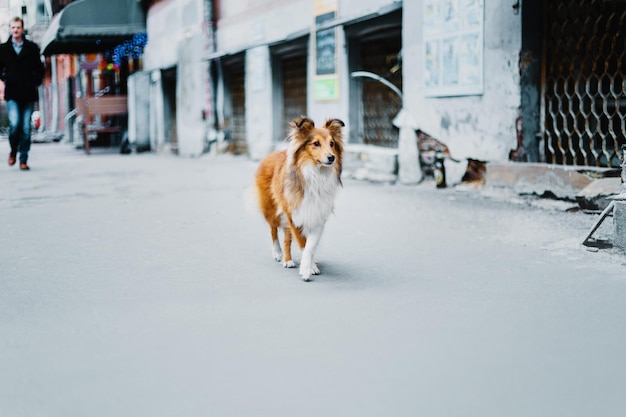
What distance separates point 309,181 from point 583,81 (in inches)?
190

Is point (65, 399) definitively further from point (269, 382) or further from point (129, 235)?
point (129, 235)

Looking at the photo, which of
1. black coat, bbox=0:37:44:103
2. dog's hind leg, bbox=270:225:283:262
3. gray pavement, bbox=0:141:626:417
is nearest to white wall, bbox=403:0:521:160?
gray pavement, bbox=0:141:626:417

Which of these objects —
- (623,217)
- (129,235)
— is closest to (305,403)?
(623,217)

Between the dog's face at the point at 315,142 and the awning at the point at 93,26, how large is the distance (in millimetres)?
17833

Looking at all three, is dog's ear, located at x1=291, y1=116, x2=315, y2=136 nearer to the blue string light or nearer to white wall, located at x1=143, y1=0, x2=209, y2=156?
white wall, located at x1=143, y1=0, x2=209, y2=156

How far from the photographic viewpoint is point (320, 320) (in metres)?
3.91

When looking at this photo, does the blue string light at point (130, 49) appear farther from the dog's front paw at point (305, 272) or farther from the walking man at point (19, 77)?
the dog's front paw at point (305, 272)

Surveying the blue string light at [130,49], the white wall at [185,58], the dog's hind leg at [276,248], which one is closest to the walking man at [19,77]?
the white wall at [185,58]

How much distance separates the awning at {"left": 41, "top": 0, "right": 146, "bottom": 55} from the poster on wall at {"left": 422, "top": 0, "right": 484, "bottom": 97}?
13703 millimetres

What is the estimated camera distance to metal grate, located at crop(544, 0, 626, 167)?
8188mm

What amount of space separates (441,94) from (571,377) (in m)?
7.21

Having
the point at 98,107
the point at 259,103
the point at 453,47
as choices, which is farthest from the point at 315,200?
the point at 98,107

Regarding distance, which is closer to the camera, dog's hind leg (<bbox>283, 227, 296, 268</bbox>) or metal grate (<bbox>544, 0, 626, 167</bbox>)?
dog's hind leg (<bbox>283, 227, 296, 268</bbox>)

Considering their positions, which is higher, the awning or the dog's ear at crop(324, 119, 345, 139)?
the awning
